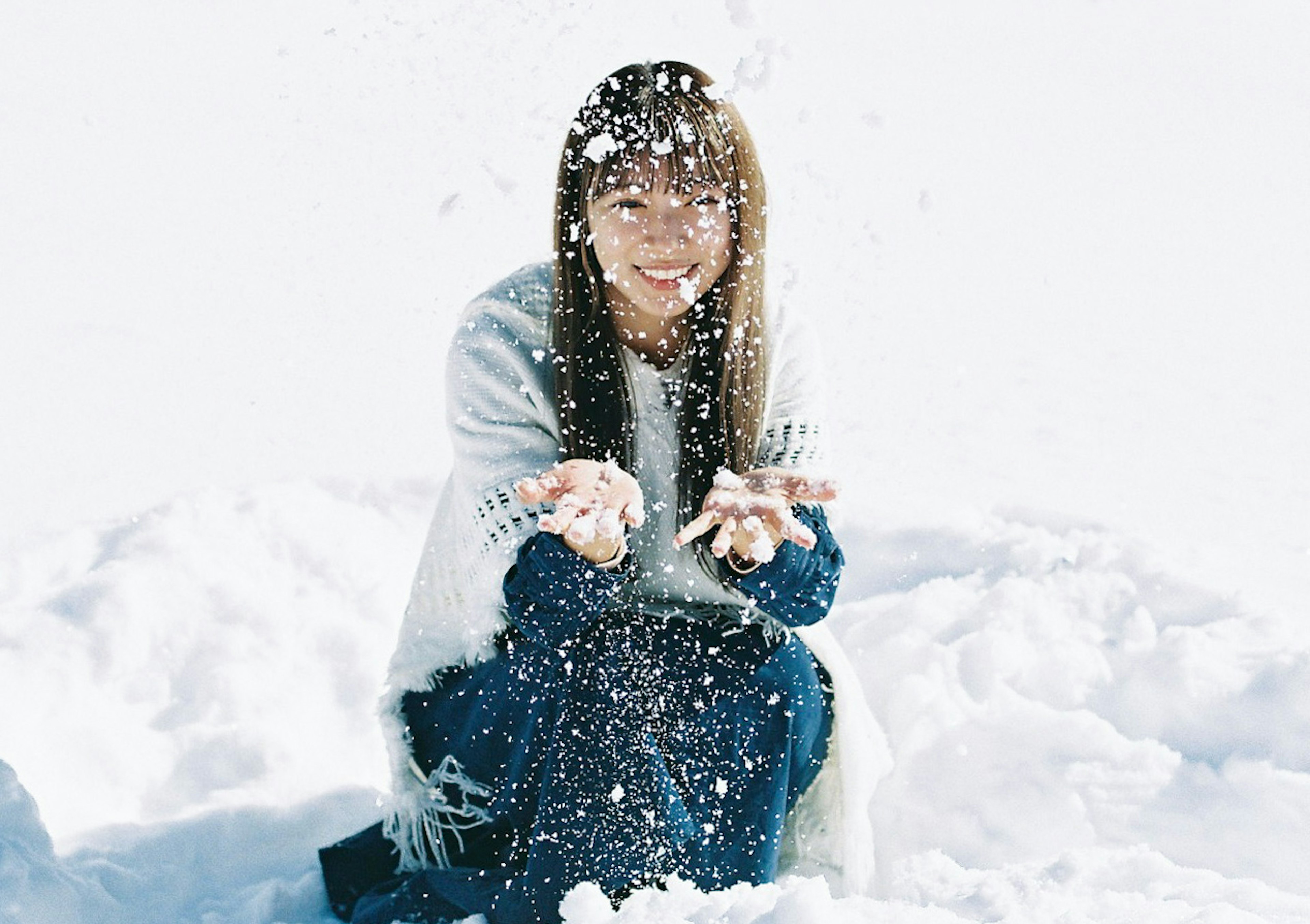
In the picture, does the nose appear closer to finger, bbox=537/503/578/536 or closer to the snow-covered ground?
the snow-covered ground

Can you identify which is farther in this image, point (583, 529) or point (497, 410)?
point (497, 410)

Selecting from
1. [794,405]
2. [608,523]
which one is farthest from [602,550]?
[794,405]

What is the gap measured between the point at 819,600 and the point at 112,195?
13.6 ft

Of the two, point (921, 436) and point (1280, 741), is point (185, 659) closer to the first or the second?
point (1280, 741)

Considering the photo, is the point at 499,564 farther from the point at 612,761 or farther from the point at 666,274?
the point at 666,274

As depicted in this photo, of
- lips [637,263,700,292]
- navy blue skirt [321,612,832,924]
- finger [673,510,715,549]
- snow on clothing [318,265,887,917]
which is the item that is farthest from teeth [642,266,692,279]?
navy blue skirt [321,612,832,924]

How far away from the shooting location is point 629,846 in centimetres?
147

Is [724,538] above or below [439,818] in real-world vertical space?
above

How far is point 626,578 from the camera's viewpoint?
1.43 metres

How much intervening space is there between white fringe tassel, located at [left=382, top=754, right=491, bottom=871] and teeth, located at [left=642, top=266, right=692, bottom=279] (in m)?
0.69

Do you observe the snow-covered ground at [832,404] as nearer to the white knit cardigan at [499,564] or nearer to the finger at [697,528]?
the white knit cardigan at [499,564]

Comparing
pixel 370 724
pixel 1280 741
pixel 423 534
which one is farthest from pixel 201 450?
pixel 1280 741

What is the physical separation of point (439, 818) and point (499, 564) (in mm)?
411

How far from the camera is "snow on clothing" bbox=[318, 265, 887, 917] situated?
1.58 m
